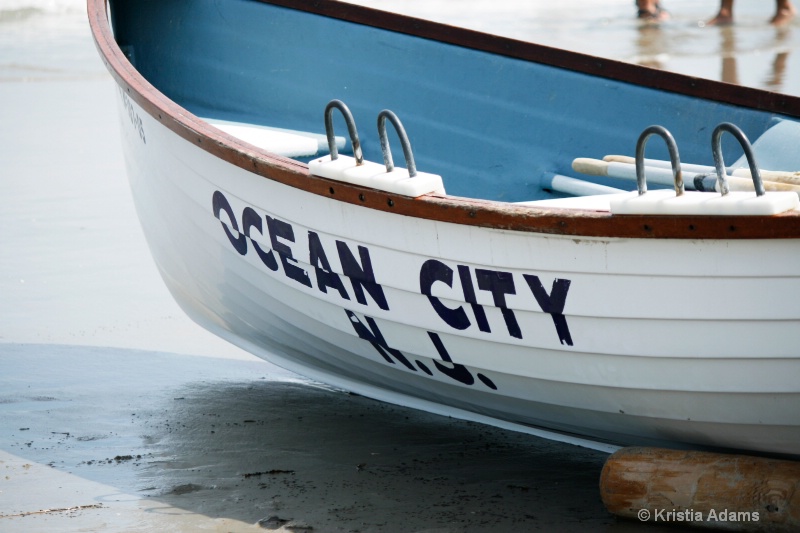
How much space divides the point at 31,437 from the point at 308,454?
3.15 feet

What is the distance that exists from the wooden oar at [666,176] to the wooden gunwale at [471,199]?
65 cm

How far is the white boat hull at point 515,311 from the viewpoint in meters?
2.75

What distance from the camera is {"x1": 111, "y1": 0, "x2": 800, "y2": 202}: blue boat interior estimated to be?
15.4 feet

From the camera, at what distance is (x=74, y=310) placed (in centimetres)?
510

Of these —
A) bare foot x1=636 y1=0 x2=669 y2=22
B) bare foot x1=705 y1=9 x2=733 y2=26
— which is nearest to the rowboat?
bare foot x1=705 y1=9 x2=733 y2=26

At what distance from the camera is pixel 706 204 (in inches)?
105

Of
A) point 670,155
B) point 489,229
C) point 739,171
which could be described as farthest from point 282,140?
point 670,155

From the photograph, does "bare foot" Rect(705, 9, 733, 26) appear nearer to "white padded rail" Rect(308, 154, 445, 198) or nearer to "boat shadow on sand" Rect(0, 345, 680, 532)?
"boat shadow on sand" Rect(0, 345, 680, 532)

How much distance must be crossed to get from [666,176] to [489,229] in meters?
1.26

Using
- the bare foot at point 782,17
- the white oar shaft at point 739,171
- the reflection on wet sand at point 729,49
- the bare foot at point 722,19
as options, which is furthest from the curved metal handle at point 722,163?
the bare foot at point 782,17

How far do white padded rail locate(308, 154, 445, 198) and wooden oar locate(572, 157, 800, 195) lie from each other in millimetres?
953

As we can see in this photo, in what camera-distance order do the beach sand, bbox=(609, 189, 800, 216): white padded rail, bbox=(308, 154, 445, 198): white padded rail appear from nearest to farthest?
bbox=(609, 189, 800, 216): white padded rail
bbox=(308, 154, 445, 198): white padded rail
the beach sand

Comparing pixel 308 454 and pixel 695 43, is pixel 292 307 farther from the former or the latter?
pixel 695 43

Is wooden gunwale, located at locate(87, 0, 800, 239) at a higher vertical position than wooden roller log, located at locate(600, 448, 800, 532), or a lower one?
higher
